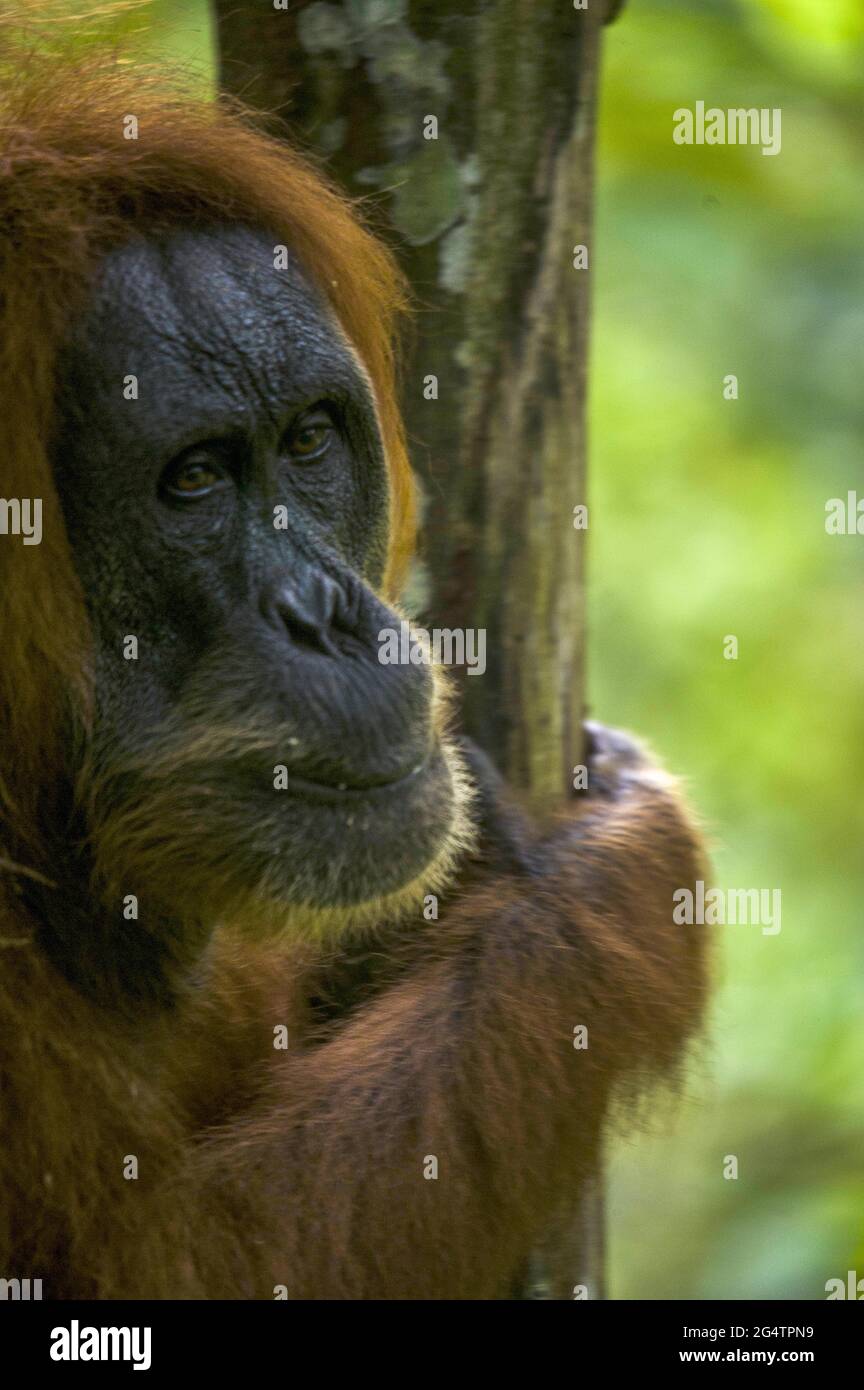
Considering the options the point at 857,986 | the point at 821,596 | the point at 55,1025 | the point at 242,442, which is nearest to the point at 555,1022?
the point at 55,1025

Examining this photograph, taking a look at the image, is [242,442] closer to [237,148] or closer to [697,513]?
[237,148]

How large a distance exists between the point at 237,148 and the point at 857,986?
4045mm

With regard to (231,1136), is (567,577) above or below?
above

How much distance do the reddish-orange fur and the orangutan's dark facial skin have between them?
0.09 meters

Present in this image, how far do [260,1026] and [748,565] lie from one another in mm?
4976

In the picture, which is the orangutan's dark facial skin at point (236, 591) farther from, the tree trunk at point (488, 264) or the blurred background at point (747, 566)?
the blurred background at point (747, 566)

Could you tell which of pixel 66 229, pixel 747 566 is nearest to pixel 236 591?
pixel 66 229

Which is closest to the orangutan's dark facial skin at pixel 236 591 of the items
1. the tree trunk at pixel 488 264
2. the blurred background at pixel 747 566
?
the tree trunk at pixel 488 264

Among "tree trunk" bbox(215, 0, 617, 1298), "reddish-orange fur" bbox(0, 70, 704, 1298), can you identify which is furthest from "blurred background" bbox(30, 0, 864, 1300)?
"tree trunk" bbox(215, 0, 617, 1298)

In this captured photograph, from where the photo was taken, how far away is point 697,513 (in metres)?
8.45

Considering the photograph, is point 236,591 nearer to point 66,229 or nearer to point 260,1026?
point 66,229

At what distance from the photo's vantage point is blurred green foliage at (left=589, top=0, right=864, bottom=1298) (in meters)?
5.71

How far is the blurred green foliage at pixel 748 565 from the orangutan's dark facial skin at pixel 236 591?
150 cm

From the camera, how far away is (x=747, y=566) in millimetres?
8234
